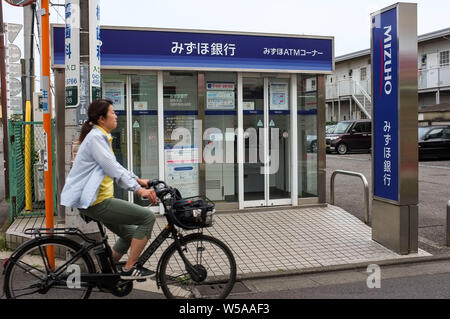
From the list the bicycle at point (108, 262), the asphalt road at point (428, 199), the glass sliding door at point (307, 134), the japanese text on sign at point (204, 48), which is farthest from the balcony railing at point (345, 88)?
the bicycle at point (108, 262)

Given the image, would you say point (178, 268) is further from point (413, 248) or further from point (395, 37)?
point (395, 37)

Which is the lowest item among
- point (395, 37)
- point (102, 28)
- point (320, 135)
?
point (320, 135)

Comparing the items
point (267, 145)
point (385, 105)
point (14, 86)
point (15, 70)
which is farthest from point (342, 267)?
point (15, 70)

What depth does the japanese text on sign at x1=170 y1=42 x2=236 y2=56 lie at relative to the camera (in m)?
8.17

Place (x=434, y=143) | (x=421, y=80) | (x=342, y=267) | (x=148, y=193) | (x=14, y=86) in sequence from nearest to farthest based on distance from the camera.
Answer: (x=148, y=193), (x=342, y=267), (x=14, y=86), (x=434, y=143), (x=421, y=80)

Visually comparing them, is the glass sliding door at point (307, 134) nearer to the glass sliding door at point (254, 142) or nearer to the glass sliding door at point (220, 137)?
the glass sliding door at point (254, 142)

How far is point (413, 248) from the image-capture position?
21.1 feet

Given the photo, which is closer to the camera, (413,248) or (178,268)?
(178,268)

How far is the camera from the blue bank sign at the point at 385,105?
247 inches

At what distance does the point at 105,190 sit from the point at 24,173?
5.56m

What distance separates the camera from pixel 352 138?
82.0ft

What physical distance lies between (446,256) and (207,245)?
12.1 feet

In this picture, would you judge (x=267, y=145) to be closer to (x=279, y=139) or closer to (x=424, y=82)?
(x=279, y=139)
